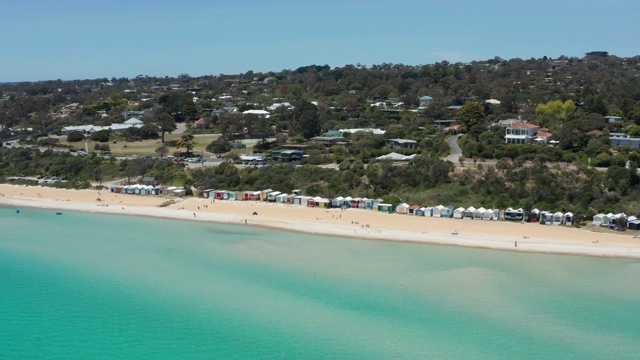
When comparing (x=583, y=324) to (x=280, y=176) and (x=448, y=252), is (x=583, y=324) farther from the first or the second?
(x=280, y=176)

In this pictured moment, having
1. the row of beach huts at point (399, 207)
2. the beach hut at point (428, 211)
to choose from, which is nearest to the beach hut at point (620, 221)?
the row of beach huts at point (399, 207)

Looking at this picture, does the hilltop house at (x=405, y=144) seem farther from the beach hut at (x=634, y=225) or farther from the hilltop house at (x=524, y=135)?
the beach hut at (x=634, y=225)

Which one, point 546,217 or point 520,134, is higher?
point 520,134

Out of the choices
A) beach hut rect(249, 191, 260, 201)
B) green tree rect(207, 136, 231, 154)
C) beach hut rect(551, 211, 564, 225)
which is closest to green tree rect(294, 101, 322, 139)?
green tree rect(207, 136, 231, 154)

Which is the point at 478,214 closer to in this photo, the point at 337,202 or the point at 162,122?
the point at 337,202

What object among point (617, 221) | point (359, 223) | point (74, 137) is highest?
point (74, 137)

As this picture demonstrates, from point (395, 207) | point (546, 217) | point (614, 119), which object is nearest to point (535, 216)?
point (546, 217)

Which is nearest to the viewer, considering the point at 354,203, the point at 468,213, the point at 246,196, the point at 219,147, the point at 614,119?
the point at 468,213

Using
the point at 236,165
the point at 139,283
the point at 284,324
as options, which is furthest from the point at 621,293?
the point at 236,165
